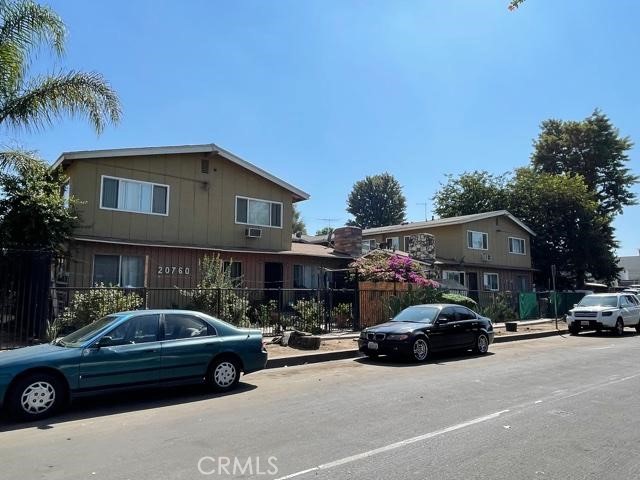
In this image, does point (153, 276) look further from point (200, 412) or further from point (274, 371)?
point (200, 412)

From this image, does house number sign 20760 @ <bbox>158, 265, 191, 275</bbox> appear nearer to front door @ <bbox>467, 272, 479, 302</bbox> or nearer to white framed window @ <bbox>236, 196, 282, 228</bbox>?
white framed window @ <bbox>236, 196, 282, 228</bbox>

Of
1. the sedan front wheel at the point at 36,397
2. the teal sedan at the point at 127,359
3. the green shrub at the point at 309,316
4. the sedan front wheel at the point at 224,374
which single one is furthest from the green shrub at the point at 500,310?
the sedan front wheel at the point at 36,397

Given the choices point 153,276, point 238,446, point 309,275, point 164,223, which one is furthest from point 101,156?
point 238,446

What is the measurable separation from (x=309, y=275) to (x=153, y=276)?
704cm

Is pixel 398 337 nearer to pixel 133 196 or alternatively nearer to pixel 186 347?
pixel 186 347

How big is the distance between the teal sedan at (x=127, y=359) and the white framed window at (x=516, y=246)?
28.7 m

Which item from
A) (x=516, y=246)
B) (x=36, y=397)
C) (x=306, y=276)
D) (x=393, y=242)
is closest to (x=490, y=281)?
(x=516, y=246)

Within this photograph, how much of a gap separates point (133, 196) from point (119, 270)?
8.87 ft

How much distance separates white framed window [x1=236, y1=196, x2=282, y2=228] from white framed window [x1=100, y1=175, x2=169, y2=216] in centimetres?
316

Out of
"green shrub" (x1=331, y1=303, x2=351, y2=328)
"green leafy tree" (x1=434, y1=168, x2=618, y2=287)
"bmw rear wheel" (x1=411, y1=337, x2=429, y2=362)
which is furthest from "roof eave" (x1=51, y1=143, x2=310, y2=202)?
"green leafy tree" (x1=434, y1=168, x2=618, y2=287)

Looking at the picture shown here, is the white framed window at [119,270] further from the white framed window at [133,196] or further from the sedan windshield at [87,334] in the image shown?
the sedan windshield at [87,334]

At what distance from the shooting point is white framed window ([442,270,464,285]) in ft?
97.1

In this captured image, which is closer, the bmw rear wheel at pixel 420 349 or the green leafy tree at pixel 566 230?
the bmw rear wheel at pixel 420 349

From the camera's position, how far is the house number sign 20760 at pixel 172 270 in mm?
18391
